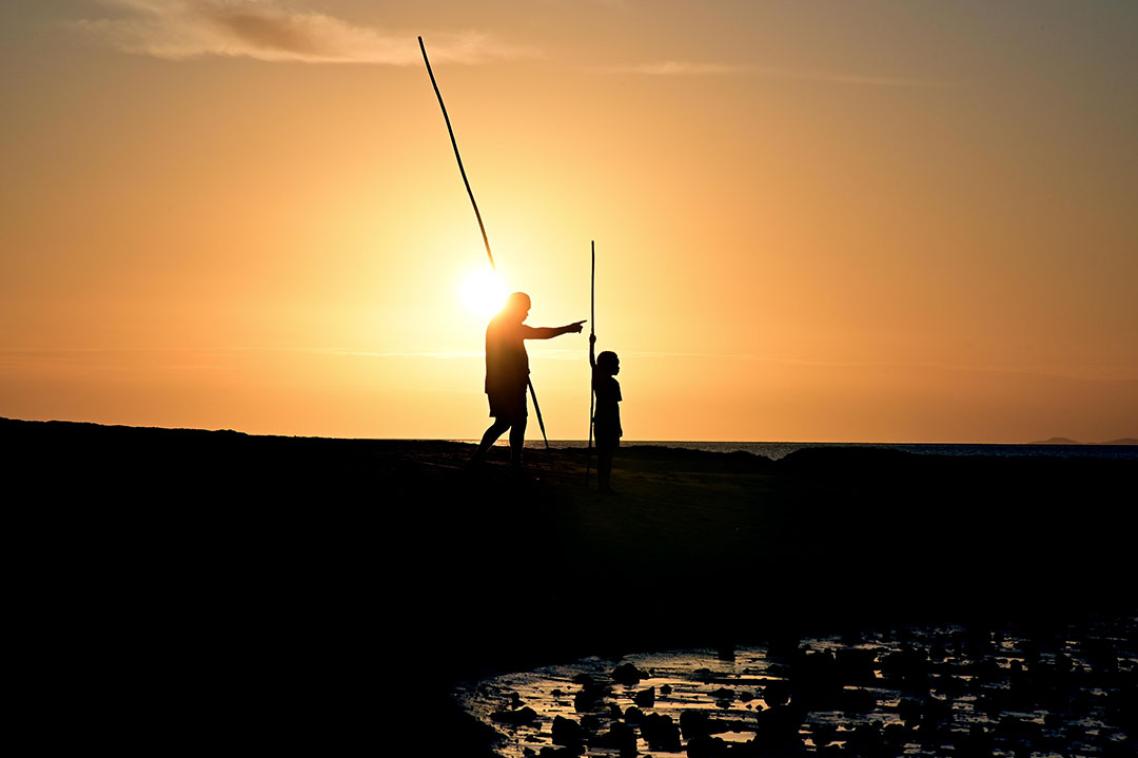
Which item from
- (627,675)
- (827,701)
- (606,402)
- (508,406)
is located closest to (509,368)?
(508,406)

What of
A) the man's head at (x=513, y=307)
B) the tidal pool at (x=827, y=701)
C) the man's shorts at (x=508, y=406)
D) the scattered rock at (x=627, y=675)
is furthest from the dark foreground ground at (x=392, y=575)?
the man's head at (x=513, y=307)

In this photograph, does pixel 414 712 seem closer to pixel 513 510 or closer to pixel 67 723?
pixel 67 723

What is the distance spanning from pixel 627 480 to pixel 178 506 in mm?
9888

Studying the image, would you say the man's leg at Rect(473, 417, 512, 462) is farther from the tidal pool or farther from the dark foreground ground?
the tidal pool

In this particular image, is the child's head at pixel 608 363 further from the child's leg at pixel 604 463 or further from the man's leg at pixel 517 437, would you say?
the man's leg at pixel 517 437

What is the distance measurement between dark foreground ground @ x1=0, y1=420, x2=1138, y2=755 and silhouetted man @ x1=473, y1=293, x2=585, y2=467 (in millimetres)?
1073

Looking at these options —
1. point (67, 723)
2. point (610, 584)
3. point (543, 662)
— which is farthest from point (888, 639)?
point (67, 723)

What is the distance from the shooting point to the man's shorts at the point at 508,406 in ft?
54.6

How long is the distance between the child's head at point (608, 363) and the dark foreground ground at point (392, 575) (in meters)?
1.94

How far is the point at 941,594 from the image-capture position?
17.8 meters

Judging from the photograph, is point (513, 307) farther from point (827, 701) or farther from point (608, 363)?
point (827, 701)

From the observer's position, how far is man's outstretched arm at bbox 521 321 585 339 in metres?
17.1

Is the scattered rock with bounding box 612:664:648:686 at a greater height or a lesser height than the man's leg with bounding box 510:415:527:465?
lesser

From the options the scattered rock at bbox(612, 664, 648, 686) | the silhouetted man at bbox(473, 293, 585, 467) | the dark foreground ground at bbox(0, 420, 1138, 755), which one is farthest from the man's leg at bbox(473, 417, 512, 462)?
the scattered rock at bbox(612, 664, 648, 686)
